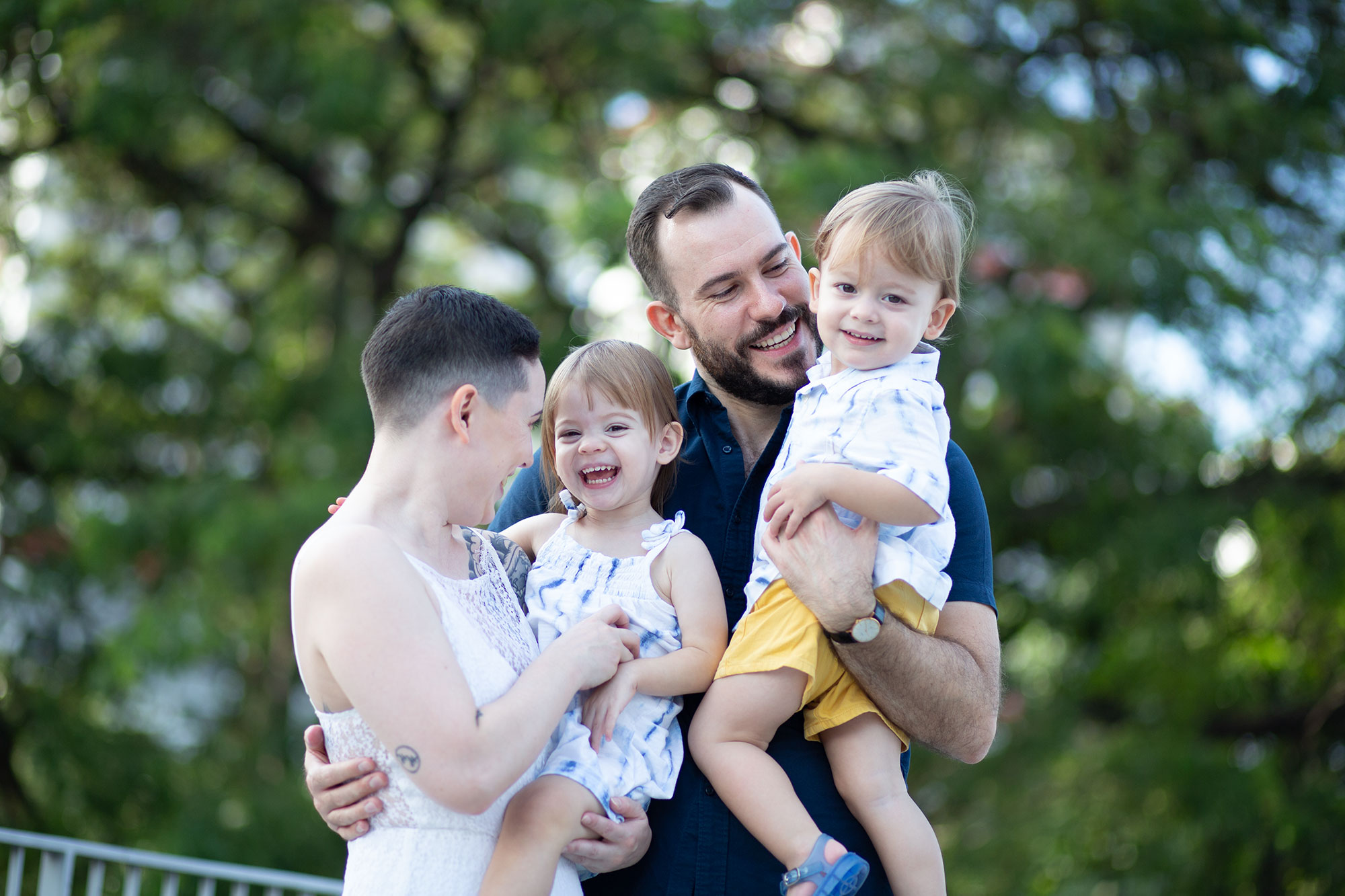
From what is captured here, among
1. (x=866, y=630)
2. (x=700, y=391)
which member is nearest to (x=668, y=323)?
(x=700, y=391)

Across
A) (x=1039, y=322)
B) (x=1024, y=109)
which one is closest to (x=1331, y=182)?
(x=1024, y=109)

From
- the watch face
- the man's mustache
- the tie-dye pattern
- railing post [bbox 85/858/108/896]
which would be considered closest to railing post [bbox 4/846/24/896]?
railing post [bbox 85/858/108/896]

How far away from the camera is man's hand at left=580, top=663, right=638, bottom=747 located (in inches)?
67.4

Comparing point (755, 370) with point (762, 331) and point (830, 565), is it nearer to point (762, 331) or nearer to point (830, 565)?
point (762, 331)

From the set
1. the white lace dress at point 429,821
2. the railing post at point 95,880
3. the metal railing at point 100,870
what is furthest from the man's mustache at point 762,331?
the railing post at point 95,880

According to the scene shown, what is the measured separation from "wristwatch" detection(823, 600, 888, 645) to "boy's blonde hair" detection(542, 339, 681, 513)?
46 centimetres

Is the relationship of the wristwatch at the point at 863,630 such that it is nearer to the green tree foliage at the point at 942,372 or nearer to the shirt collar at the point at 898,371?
the shirt collar at the point at 898,371

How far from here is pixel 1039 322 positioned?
17.0 feet

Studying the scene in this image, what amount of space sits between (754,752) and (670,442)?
534mm

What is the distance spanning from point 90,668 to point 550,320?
10.3 feet

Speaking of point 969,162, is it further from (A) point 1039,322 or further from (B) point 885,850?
(B) point 885,850

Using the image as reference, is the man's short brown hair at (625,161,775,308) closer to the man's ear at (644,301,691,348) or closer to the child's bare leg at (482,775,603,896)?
the man's ear at (644,301,691,348)

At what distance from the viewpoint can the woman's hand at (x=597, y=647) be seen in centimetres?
162

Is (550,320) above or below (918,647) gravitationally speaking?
below
